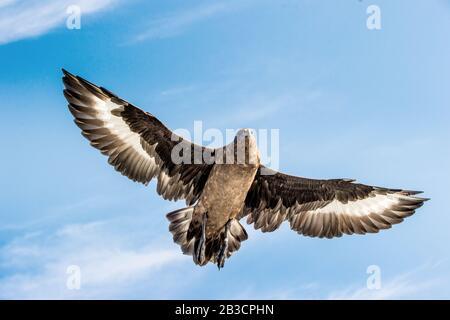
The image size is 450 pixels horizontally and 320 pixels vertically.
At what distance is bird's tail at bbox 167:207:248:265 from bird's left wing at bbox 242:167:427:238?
670mm

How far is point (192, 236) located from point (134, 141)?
5.47 feet

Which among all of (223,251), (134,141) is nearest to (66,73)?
(134,141)

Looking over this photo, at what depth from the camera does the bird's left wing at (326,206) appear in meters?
12.2

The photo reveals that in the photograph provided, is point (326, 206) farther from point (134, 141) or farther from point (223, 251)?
point (134, 141)

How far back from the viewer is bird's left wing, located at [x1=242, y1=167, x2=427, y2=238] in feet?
39.9

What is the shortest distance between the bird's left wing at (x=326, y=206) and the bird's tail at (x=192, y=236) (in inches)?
26.4

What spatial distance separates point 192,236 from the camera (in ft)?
38.0

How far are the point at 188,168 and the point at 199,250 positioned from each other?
1.25 meters

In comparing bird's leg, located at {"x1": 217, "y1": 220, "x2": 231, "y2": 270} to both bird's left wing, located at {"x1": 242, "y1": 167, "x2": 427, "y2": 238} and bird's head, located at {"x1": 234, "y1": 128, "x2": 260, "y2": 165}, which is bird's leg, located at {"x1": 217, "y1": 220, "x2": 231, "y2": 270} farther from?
bird's head, located at {"x1": 234, "y1": 128, "x2": 260, "y2": 165}

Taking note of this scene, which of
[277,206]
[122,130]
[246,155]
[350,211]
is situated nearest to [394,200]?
[350,211]

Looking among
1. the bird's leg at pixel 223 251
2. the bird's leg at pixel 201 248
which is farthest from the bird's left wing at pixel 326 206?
the bird's leg at pixel 201 248

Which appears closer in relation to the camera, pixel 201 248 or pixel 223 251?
pixel 201 248

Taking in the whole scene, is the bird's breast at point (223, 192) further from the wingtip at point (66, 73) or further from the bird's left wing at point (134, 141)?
the wingtip at point (66, 73)

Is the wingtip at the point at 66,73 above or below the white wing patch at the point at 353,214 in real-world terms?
above
